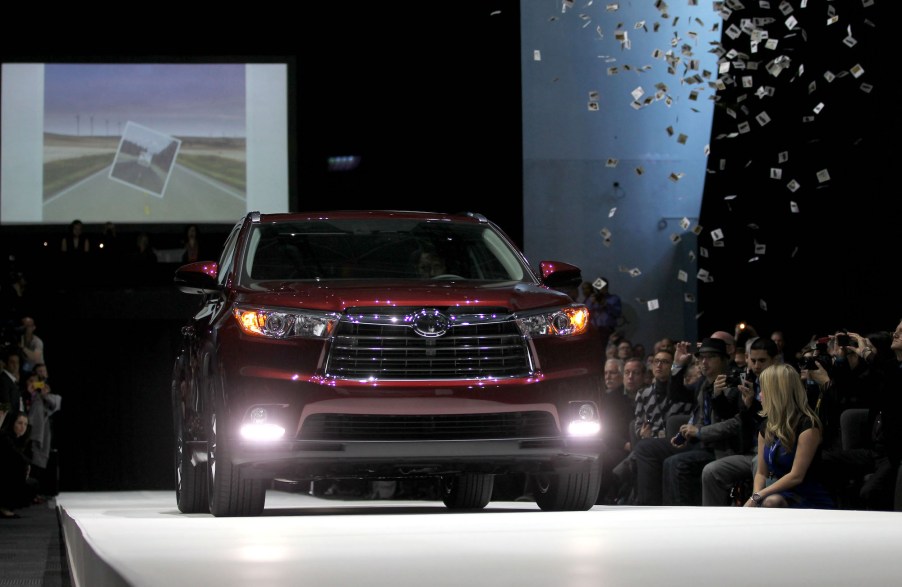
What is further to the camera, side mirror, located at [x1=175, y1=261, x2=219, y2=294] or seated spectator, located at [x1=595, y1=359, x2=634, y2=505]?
seated spectator, located at [x1=595, y1=359, x2=634, y2=505]

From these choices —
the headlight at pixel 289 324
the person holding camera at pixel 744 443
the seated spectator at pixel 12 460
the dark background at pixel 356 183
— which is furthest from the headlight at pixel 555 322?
the seated spectator at pixel 12 460

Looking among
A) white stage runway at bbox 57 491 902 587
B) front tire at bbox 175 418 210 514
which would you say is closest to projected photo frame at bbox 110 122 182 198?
front tire at bbox 175 418 210 514

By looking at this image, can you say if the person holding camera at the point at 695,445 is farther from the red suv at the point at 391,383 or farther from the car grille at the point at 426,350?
the car grille at the point at 426,350

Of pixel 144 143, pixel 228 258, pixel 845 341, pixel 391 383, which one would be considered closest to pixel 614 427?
pixel 845 341

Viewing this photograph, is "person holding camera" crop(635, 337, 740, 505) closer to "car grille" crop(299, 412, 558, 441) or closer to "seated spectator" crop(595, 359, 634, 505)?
"seated spectator" crop(595, 359, 634, 505)

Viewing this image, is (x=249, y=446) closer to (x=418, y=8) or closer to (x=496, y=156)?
(x=496, y=156)

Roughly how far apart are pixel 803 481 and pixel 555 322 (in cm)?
242

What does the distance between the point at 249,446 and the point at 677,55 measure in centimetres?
1219

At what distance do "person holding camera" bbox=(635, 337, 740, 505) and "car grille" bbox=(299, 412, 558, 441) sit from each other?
12.4 ft

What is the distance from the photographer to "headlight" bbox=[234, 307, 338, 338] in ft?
19.5

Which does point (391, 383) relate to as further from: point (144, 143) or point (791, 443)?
point (144, 143)

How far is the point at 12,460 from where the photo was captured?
13.8 metres

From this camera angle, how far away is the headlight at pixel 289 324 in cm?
595

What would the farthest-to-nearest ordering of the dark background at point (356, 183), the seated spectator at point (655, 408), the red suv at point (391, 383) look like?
the dark background at point (356, 183) < the seated spectator at point (655, 408) < the red suv at point (391, 383)
